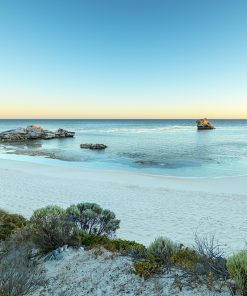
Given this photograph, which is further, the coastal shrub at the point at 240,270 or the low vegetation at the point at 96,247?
the low vegetation at the point at 96,247

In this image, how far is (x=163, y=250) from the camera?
22.7ft

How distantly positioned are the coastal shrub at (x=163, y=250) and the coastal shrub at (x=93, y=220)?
293 centimetres

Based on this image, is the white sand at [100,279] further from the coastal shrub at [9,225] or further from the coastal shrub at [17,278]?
the coastal shrub at [9,225]

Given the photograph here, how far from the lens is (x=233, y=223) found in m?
14.0

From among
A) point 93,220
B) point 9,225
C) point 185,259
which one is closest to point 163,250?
point 185,259

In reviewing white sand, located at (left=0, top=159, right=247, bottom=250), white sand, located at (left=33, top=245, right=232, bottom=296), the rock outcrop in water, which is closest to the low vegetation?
white sand, located at (left=33, top=245, right=232, bottom=296)

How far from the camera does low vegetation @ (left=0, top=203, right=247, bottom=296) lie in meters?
5.56

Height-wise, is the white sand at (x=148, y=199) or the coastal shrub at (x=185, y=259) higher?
the coastal shrub at (x=185, y=259)

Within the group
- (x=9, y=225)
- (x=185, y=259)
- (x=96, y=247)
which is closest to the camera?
(x=185, y=259)

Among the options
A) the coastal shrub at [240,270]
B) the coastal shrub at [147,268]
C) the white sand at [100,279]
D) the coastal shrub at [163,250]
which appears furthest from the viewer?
the coastal shrub at [163,250]

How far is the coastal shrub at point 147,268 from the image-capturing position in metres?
6.43

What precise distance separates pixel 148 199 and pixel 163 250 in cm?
1185

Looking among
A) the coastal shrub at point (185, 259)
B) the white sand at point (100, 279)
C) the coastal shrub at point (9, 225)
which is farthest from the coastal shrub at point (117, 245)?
the coastal shrub at point (9, 225)

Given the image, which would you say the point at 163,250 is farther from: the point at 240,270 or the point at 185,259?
the point at 240,270
